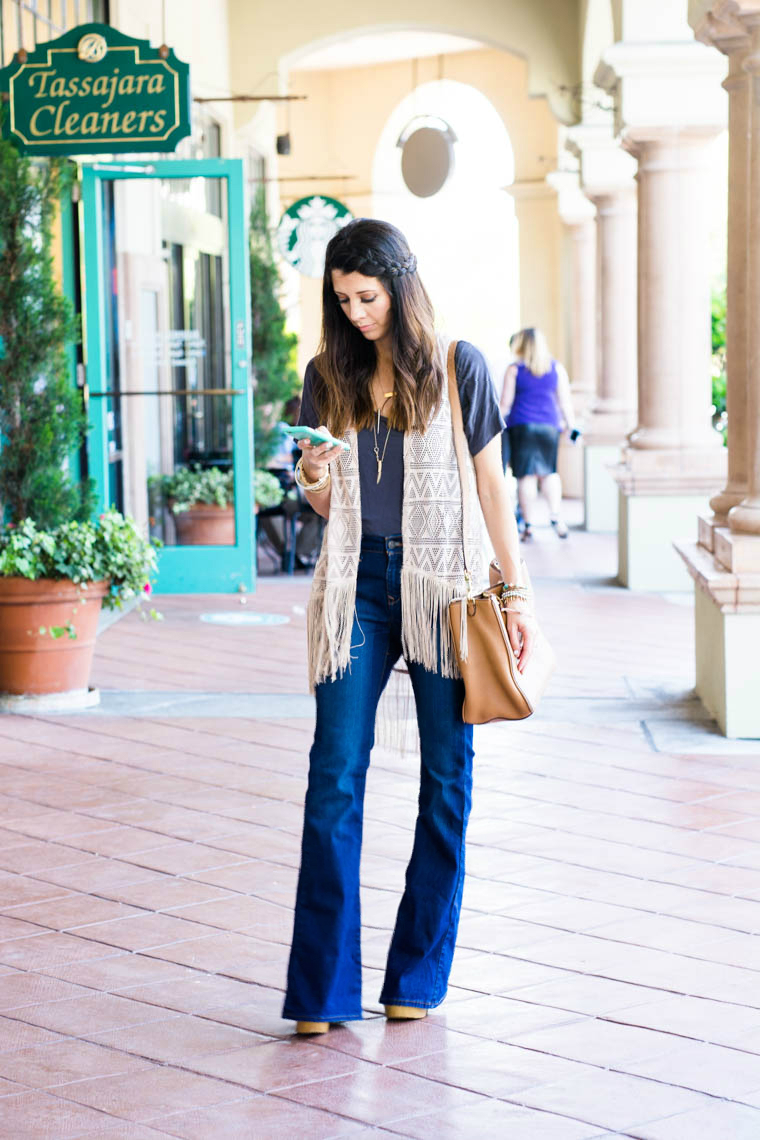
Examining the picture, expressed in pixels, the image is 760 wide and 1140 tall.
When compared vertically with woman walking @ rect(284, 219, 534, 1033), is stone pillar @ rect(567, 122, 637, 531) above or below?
above

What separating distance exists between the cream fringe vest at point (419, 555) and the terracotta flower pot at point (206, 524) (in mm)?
6393

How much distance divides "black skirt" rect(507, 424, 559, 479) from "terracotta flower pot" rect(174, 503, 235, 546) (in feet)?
9.48

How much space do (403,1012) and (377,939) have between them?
467 mm

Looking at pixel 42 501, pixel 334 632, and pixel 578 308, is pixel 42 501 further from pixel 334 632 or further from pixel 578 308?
pixel 578 308

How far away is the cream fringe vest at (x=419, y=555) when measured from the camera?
2.90 m

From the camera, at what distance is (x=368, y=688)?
2.94 metres

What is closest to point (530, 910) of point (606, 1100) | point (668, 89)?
point (606, 1100)

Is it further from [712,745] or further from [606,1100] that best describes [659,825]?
[606,1100]

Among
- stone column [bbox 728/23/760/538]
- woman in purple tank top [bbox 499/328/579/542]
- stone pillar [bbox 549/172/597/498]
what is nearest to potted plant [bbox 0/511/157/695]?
stone column [bbox 728/23/760/538]

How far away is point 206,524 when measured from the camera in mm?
9383

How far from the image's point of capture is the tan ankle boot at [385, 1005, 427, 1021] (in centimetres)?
304

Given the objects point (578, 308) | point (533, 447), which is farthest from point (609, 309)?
point (578, 308)

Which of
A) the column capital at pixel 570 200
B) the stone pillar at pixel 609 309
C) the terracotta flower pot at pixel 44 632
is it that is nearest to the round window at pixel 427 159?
the stone pillar at pixel 609 309

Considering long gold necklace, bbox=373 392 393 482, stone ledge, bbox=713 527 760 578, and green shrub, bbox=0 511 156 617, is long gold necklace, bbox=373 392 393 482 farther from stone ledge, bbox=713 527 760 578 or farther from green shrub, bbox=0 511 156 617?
green shrub, bbox=0 511 156 617
